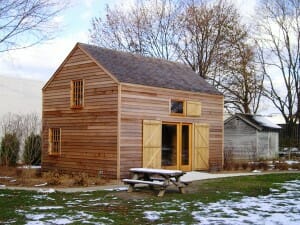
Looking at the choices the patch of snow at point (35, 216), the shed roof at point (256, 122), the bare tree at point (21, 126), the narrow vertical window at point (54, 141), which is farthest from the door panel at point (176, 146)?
the shed roof at point (256, 122)

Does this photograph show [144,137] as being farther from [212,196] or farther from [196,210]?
[196,210]

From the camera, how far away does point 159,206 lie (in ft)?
36.1

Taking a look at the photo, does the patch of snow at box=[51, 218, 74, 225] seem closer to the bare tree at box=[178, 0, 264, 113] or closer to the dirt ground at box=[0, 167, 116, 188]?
the dirt ground at box=[0, 167, 116, 188]

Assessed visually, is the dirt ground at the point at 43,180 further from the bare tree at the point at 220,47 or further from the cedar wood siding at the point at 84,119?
the bare tree at the point at 220,47

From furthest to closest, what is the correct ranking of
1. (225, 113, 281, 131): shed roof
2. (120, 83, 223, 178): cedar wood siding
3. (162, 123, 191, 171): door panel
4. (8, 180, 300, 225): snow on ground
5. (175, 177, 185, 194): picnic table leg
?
1. (225, 113, 281, 131): shed roof
2. (162, 123, 191, 171): door panel
3. (120, 83, 223, 178): cedar wood siding
4. (175, 177, 185, 194): picnic table leg
5. (8, 180, 300, 225): snow on ground

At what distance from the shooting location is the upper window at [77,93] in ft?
63.6

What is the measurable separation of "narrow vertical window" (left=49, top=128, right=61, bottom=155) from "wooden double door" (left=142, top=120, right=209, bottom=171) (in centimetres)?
417

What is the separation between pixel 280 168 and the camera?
23250 mm

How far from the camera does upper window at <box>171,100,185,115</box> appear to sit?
65.3ft

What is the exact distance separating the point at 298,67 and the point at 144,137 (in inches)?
966

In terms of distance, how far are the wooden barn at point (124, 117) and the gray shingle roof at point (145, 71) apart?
6 centimetres

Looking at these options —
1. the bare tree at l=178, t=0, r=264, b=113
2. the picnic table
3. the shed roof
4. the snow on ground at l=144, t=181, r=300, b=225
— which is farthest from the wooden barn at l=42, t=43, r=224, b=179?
the bare tree at l=178, t=0, r=264, b=113

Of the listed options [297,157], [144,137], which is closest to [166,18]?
[297,157]

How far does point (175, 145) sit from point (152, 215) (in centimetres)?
1023
